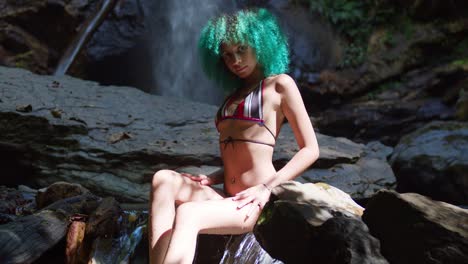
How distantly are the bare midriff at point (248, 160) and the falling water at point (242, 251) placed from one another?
0.28 metres

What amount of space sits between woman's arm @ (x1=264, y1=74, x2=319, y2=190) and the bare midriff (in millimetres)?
99

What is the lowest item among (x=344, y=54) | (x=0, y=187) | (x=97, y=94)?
(x=0, y=187)

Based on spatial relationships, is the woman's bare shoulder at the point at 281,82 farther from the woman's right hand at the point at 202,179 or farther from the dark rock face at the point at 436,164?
the dark rock face at the point at 436,164

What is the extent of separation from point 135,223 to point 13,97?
3177 mm

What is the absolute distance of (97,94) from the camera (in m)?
6.40

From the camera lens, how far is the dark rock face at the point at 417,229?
5.66 ft

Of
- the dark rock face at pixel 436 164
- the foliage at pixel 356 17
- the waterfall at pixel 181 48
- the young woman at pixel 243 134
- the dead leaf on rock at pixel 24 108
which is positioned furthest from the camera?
the foliage at pixel 356 17

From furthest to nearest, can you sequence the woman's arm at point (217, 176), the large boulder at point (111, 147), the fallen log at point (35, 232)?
the large boulder at point (111, 147), the woman's arm at point (217, 176), the fallen log at point (35, 232)

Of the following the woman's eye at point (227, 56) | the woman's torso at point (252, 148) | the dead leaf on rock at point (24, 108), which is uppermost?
the woman's eye at point (227, 56)

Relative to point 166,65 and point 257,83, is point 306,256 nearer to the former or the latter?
point 257,83

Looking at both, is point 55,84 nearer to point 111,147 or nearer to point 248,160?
point 111,147

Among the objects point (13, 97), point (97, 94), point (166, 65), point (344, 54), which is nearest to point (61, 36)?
point (166, 65)

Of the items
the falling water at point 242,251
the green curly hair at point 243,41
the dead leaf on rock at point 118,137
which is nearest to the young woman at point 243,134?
the green curly hair at point 243,41

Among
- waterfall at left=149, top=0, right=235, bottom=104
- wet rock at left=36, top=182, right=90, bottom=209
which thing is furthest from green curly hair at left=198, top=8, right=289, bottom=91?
waterfall at left=149, top=0, right=235, bottom=104
